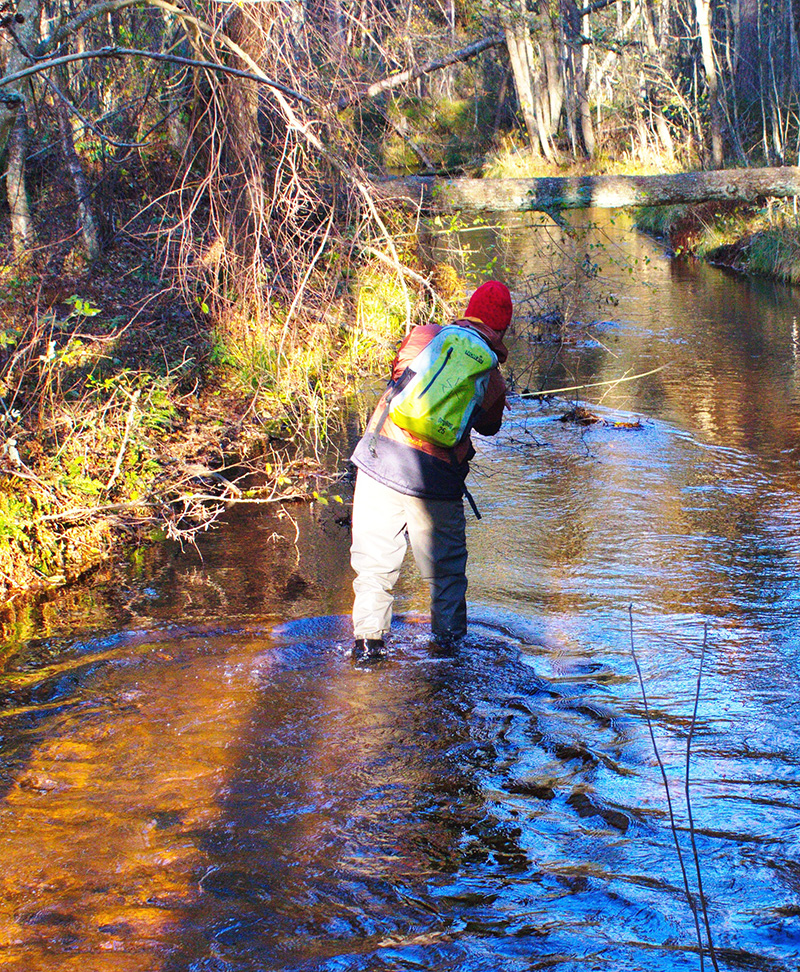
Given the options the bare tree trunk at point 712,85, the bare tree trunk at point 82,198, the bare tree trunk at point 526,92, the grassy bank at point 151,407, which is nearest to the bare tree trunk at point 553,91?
the bare tree trunk at point 526,92

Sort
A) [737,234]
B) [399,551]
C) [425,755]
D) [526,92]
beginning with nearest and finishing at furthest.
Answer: [425,755], [399,551], [737,234], [526,92]

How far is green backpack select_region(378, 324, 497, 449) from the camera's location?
466 cm

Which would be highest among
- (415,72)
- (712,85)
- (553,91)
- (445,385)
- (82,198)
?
(553,91)

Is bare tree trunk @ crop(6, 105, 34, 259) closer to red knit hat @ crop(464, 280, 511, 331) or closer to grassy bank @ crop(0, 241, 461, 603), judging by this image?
grassy bank @ crop(0, 241, 461, 603)

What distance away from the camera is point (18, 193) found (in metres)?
12.1

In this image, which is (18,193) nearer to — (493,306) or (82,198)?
(82,198)

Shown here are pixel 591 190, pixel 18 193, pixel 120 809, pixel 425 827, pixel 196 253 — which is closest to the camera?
pixel 425 827

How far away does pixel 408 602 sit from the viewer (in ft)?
19.6

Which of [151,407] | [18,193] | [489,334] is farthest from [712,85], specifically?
[489,334]

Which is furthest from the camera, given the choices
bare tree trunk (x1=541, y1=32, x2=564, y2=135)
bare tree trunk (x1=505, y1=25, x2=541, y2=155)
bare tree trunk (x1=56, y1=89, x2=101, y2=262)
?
bare tree trunk (x1=541, y1=32, x2=564, y2=135)

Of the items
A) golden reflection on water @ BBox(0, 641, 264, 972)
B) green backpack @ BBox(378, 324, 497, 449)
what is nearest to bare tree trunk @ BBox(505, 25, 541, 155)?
green backpack @ BBox(378, 324, 497, 449)

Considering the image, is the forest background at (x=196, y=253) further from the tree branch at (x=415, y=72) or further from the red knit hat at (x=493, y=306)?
the red knit hat at (x=493, y=306)

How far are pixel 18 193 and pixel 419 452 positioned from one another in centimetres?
949

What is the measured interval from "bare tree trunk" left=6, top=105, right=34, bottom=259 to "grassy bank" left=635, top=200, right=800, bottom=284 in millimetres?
12990
